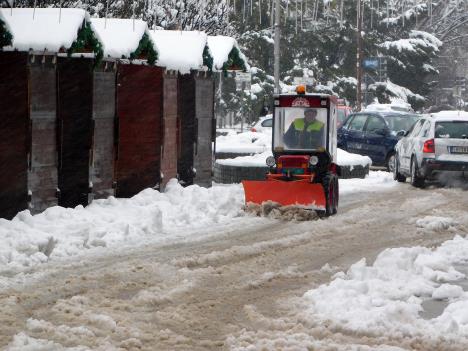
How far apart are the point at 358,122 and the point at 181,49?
34.5 feet

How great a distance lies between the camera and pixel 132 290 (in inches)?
Answer: 385

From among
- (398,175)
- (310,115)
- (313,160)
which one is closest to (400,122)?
(398,175)

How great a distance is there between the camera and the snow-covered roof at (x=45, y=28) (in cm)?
1406

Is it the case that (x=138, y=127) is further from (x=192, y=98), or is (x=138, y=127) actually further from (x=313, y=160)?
(x=313, y=160)

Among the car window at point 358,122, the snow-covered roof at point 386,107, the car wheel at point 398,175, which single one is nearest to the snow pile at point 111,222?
the car wheel at point 398,175

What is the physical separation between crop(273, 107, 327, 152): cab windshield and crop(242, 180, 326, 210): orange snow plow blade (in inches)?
31.4

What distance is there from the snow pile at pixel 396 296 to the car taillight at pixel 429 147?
1068cm

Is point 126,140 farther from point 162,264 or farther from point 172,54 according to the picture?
point 162,264

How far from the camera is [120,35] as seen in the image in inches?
664

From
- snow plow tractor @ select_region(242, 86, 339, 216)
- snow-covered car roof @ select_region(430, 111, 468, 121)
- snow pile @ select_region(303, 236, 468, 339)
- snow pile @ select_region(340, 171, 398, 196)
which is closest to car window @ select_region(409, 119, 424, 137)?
snow-covered car roof @ select_region(430, 111, 468, 121)

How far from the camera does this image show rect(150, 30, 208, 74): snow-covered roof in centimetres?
1938

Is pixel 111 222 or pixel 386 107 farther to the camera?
pixel 386 107

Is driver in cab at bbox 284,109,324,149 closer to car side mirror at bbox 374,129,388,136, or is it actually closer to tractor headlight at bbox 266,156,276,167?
tractor headlight at bbox 266,156,276,167

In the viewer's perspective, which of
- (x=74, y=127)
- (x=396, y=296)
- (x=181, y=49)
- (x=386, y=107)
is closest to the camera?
(x=396, y=296)
